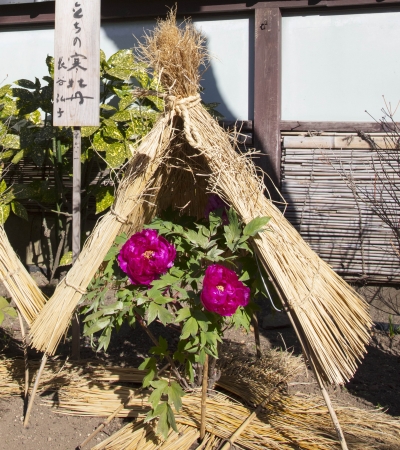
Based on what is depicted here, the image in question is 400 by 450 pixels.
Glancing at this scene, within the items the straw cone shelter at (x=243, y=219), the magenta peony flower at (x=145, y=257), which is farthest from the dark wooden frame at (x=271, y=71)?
the magenta peony flower at (x=145, y=257)

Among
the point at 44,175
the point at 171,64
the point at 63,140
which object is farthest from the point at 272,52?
the point at 171,64

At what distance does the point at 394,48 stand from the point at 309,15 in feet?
2.05

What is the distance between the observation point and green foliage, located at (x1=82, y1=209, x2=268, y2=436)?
6.14 feet

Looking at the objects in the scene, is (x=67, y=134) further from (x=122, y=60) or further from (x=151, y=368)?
(x=151, y=368)

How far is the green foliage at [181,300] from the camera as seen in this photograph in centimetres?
187

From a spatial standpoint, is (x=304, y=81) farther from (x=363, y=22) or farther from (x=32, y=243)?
(x=32, y=243)

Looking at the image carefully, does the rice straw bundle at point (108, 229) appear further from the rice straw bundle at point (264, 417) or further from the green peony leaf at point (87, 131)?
the green peony leaf at point (87, 131)

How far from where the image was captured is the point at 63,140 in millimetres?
3711

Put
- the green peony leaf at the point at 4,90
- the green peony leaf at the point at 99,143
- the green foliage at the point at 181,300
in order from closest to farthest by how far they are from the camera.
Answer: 1. the green foliage at the point at 181,300
2. the green peony leaf at the point at 99,143
3. the green peony leaf at the point at 4,90

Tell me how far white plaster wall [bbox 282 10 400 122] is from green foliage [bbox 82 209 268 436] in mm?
2063

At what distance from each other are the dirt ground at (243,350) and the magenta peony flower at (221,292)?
886 millimetres

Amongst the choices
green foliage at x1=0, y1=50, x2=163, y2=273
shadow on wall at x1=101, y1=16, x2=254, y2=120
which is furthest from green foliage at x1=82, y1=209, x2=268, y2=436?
shadow on wall at x1=101, y1=16, x2=254, y2=120

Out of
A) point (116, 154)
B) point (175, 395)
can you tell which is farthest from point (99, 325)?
point (116, 154)

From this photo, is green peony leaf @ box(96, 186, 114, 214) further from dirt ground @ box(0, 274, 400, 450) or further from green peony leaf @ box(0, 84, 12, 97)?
green peony leaf @ box(0, 84, 12, 97)
